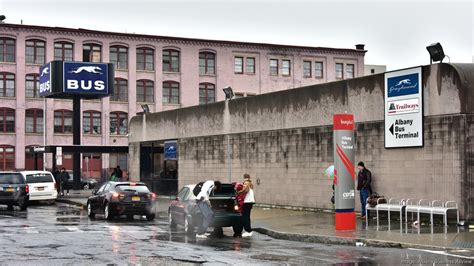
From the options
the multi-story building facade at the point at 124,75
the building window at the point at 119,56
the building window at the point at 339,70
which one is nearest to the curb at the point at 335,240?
the multi-story building facade at the point at 124,75

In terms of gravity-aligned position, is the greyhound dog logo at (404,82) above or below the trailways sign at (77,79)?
below

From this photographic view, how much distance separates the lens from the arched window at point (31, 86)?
66.8 meters

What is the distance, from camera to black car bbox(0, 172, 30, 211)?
1268 inches

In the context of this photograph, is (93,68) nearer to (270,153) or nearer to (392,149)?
(270,153)

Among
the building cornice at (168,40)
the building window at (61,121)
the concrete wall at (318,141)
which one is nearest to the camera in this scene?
the concrete wall at (318,141)

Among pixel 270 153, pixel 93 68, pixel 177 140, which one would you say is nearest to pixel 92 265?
pixel 270 153

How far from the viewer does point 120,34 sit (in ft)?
228

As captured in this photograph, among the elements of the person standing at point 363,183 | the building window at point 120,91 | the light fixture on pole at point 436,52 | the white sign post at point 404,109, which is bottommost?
the person standing at point 363,183

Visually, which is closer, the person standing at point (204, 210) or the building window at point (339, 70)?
the person standing at point (204, 210)

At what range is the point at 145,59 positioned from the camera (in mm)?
70938

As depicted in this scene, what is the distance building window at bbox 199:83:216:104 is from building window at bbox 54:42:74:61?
1301 centimetres

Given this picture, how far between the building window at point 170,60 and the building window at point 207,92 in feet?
10.6

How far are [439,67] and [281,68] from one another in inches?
2139

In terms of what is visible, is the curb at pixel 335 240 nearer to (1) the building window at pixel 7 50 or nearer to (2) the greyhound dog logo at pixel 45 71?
(2) the greyhound dog logo at pixel 45 71
